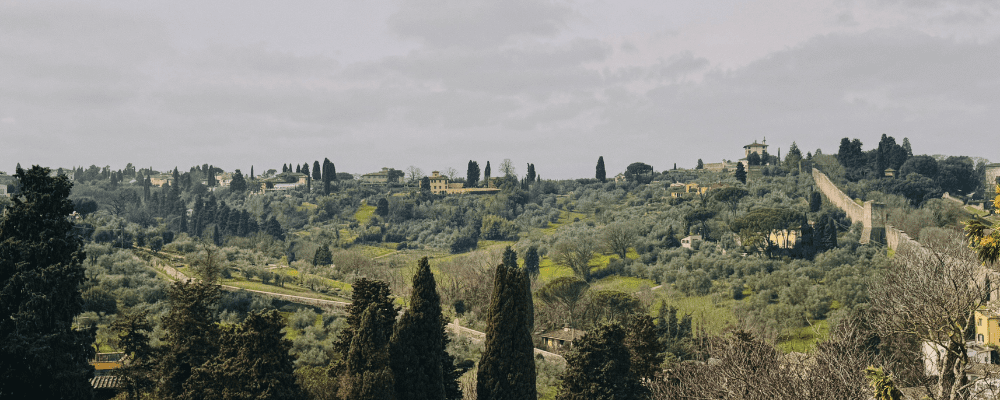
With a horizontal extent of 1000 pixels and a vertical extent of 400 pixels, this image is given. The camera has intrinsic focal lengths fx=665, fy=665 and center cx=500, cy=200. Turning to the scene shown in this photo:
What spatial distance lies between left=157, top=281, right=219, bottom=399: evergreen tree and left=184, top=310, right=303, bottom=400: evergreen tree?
129 centimetres

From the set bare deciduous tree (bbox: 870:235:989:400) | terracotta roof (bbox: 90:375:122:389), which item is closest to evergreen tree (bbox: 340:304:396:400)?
terracotta roof (bbox: 90:375:122:389)

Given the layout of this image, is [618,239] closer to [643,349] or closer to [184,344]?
[643,349]

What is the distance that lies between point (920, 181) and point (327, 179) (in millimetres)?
80310

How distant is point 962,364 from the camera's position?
34.8ft

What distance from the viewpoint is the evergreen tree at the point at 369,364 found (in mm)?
17797

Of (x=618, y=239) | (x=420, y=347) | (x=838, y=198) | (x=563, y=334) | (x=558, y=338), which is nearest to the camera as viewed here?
(x=420, y=347)

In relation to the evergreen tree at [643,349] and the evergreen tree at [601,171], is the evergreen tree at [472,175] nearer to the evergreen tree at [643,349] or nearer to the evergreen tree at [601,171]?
the evergreen tree at [601,171]

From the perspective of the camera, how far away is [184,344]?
62.5 ft

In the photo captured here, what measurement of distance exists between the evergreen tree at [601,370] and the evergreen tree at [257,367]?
9522 millimetres

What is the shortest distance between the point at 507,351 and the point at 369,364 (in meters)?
6.17

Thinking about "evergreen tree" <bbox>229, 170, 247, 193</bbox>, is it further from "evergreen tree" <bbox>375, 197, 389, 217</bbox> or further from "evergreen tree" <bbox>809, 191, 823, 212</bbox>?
"evergreen tree" <bbox>809, 191, 823, 212</bbox>

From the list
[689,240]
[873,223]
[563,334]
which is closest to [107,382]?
[563,334]

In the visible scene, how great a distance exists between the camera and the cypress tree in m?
20.0

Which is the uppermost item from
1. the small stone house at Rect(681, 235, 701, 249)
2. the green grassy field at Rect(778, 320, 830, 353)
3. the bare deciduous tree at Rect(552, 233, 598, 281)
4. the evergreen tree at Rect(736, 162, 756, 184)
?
the evergreen tree at Rect(736, 162, 756, 184)
